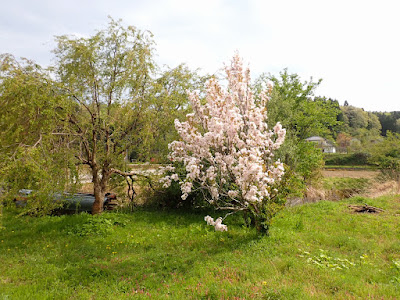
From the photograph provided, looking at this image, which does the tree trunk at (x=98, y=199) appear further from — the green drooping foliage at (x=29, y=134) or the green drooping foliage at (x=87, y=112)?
the green drooping foliage at (x=29, y=134)

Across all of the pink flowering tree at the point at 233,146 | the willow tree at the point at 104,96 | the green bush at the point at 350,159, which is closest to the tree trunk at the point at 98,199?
the willow tree at the point at 104,96

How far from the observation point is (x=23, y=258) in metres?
7.70

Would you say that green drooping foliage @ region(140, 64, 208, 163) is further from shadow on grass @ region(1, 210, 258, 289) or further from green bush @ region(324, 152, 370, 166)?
green bush @ region(324, 152, 370, 166)

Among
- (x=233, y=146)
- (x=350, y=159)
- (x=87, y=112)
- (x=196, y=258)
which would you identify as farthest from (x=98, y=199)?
(x=350, y=159)

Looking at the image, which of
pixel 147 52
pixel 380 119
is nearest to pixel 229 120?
pixel 147 52

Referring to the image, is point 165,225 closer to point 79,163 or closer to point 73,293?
point 79,163

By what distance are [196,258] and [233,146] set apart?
11.0 feet

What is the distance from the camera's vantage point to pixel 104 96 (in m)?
11.4

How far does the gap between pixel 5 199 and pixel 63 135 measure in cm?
305

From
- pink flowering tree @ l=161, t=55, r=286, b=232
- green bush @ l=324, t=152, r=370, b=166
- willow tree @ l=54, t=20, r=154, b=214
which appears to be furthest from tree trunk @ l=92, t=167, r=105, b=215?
green bush @ l=324, t=152, r=370, b=166

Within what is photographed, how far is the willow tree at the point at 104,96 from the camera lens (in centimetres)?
1055

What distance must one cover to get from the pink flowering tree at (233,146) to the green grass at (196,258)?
123cm

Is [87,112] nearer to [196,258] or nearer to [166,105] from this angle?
[166,105]

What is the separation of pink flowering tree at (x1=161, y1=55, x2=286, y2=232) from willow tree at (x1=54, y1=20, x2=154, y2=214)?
4.36 metres
